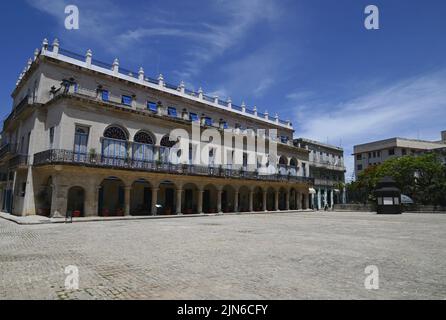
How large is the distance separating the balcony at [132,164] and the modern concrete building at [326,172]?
1984 centimetres

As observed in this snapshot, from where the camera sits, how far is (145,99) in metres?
29.9

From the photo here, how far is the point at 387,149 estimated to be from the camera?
229 ft

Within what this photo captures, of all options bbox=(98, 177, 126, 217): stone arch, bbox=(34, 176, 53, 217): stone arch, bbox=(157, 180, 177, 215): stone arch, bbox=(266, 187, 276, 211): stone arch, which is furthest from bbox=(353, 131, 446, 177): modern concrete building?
bbox=(34, 176, 53, 217): stone arch

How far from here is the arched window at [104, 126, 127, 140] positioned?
26000mm

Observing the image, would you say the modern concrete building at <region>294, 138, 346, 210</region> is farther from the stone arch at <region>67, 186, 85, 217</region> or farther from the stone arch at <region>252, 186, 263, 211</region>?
the stone arch at <region>67, 186, 85, 217</region>

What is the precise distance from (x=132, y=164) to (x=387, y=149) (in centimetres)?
6142

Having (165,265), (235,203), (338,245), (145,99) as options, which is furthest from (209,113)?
(165,265)

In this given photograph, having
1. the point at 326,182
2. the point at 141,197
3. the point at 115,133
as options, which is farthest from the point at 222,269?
the point at 326,182

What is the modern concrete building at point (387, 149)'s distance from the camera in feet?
225

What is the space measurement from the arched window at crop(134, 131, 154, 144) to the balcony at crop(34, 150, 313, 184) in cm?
213

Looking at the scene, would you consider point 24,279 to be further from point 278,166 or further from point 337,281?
point 278,166

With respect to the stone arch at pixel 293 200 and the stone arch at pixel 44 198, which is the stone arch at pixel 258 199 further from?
the stone arch at pixel 44 198

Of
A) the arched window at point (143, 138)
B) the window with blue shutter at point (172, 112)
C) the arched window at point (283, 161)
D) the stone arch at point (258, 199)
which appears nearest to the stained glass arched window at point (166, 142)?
the arched window at point (143, 138)
